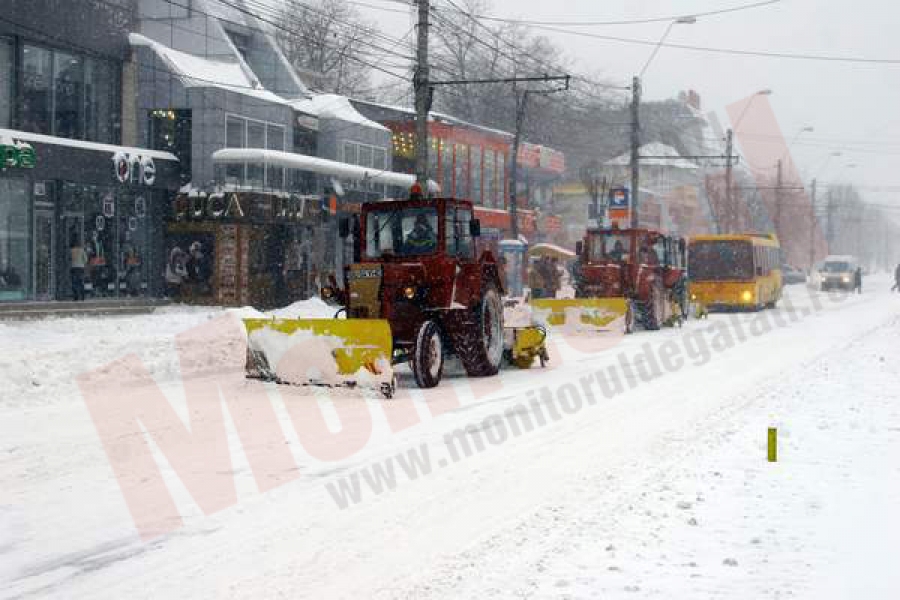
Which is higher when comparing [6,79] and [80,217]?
[6,79]

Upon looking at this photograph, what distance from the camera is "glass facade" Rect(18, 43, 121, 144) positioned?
89.9 ft

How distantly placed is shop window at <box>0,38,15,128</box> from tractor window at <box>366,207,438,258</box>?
16.4 meters

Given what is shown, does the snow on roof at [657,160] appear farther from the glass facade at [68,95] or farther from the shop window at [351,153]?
the glass facade at [68,95]

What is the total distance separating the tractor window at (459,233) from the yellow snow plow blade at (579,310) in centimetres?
856

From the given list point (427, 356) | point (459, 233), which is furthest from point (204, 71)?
point (427, 356)

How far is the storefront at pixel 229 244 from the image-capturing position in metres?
30.2

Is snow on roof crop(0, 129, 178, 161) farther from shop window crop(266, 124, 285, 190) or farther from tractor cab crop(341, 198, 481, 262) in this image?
tractor cab crop(341, 198, 481, 262)

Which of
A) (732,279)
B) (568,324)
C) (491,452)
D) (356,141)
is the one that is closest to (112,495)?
(491,452)

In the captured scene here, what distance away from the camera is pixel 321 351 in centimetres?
1298

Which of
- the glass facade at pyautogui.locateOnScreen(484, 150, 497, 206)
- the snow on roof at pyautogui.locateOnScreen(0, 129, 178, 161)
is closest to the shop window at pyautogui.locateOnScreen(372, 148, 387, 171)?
the glass facade at pyautogui.locateOnScreen(484, 150, 497, 206)

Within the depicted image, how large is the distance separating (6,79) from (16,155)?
3.08 metres

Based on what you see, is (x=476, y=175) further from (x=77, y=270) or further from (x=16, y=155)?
(x=16, y=155)

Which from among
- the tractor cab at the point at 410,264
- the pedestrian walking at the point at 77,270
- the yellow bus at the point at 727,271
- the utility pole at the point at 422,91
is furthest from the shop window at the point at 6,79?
the yellow bus at the point at 727,271

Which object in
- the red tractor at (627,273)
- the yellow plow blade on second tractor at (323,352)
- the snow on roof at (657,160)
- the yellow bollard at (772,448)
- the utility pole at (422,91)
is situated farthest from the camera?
the snow on roof at (657,160)
